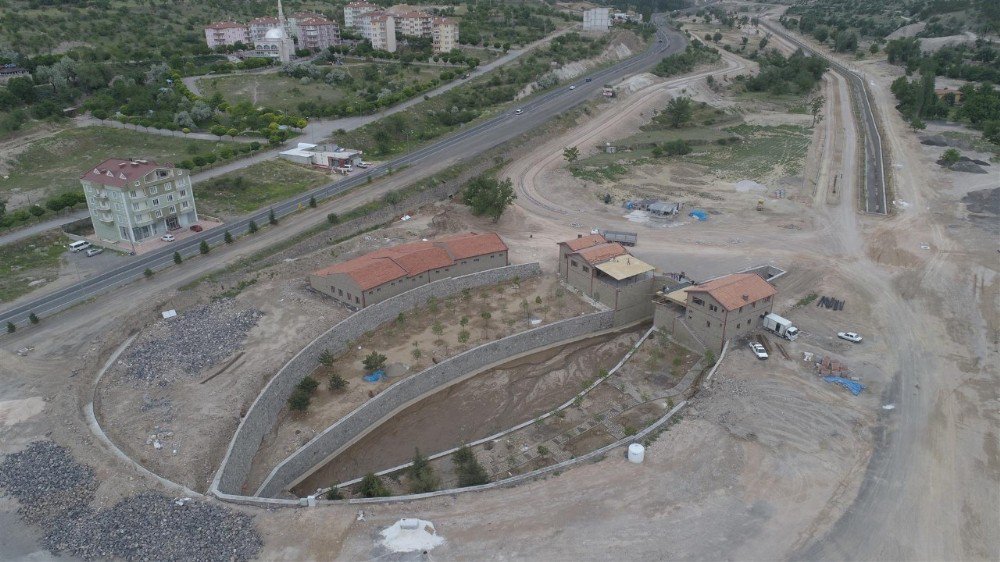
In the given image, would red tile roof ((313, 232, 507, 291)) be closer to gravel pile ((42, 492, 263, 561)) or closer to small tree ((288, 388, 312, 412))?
small tree ((288, 388, 312, 412))

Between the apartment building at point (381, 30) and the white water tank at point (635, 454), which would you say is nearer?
the white water tank at point (635, 454)

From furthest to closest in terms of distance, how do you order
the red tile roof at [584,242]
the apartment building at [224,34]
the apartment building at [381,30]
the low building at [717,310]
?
the apartment building at [381,30] < the apartment building at [224,34] < the red tile roof at [584,242] < the low building at [717,310]

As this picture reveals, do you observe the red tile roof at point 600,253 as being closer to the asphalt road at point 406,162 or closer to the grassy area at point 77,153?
the asphalt road at point 406,162

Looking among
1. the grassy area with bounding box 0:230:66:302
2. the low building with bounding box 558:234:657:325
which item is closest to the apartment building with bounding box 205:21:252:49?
the grassy area with bounding box 0:230:66:302

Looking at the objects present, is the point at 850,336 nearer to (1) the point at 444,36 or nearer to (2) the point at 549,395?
(2) the point at 549,395

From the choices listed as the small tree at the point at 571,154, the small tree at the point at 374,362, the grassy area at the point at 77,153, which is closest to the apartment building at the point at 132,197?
the grassy area at the point at 77,153

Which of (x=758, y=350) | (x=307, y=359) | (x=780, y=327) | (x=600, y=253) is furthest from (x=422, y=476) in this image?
(x=780, y=327)
